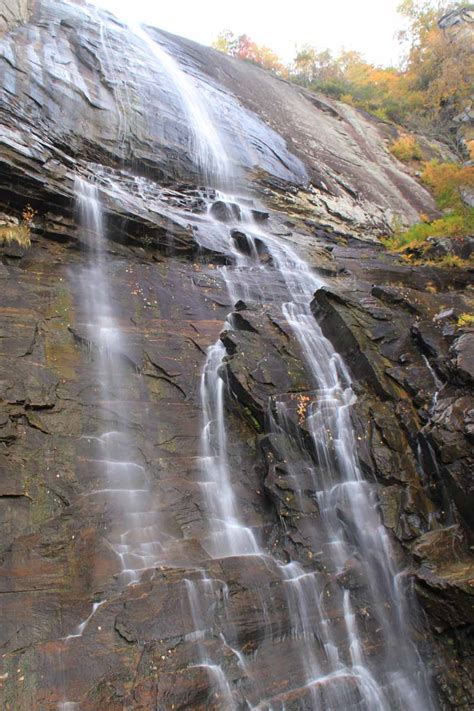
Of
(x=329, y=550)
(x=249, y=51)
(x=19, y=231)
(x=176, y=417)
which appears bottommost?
(x=329, y=550)

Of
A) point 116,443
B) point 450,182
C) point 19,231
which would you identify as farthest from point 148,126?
point 116,443

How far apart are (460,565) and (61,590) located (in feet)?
18.3

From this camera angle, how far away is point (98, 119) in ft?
56.7

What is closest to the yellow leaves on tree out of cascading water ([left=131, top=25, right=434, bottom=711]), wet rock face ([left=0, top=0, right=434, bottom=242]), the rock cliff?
wet rock face ([left=0, top=0, right=434, bottom=242])

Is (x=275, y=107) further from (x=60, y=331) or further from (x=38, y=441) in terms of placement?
(x=38, y=441)

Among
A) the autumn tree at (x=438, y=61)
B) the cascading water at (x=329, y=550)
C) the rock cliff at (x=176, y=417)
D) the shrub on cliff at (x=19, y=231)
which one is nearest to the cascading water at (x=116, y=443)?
the rock cliff at (x=176, y=417)

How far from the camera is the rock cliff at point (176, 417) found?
20.0 ft

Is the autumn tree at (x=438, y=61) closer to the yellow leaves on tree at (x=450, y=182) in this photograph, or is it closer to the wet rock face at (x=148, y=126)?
the wet rock face at (x=148, y=126)

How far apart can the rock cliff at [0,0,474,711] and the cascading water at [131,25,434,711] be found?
113 mm

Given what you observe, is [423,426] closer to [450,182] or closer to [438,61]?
[450,182]

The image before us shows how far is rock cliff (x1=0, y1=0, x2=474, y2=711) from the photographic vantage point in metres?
6.09

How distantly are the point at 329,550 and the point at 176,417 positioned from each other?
11.9 ft

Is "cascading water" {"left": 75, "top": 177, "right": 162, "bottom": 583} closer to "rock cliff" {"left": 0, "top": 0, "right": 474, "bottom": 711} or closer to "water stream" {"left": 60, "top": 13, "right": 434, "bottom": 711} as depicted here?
"water stream" {"left": 60, "top": 13, "right": 434, "bottom": 711}

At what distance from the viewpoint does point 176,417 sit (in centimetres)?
934
